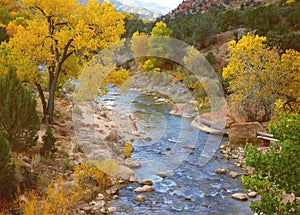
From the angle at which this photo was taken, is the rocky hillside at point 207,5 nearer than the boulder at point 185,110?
No

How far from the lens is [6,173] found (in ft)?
33.7

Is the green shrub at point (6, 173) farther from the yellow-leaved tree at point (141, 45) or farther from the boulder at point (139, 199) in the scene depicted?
the yellow-leaved tree at point (141, 45)

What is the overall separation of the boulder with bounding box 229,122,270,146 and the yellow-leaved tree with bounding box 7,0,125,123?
1043cm

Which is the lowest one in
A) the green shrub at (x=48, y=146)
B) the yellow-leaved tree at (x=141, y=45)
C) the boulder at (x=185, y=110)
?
the green shrub at (x=48, y=146)

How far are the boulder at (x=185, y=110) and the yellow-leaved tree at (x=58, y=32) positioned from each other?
13559 mm

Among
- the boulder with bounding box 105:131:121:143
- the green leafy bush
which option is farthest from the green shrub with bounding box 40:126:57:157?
the green leafy bush

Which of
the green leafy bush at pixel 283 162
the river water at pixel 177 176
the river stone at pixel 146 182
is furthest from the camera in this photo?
the river stone at pixel 146 182

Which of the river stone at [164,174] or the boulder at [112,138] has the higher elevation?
the boulder at [112,138]

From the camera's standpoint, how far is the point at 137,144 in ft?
70.0

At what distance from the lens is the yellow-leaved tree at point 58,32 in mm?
17328

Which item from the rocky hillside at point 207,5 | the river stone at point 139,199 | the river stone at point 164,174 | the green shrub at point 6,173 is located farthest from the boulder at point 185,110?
the rocky hillside at point 207,5

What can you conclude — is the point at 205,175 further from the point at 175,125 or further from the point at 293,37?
the point at 293,37

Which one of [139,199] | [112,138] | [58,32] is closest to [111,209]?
[139,199]

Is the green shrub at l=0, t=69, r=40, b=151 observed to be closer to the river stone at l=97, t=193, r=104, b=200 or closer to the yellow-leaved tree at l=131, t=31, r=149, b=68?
the river stone at l=97, t=193, r=104, b=200
